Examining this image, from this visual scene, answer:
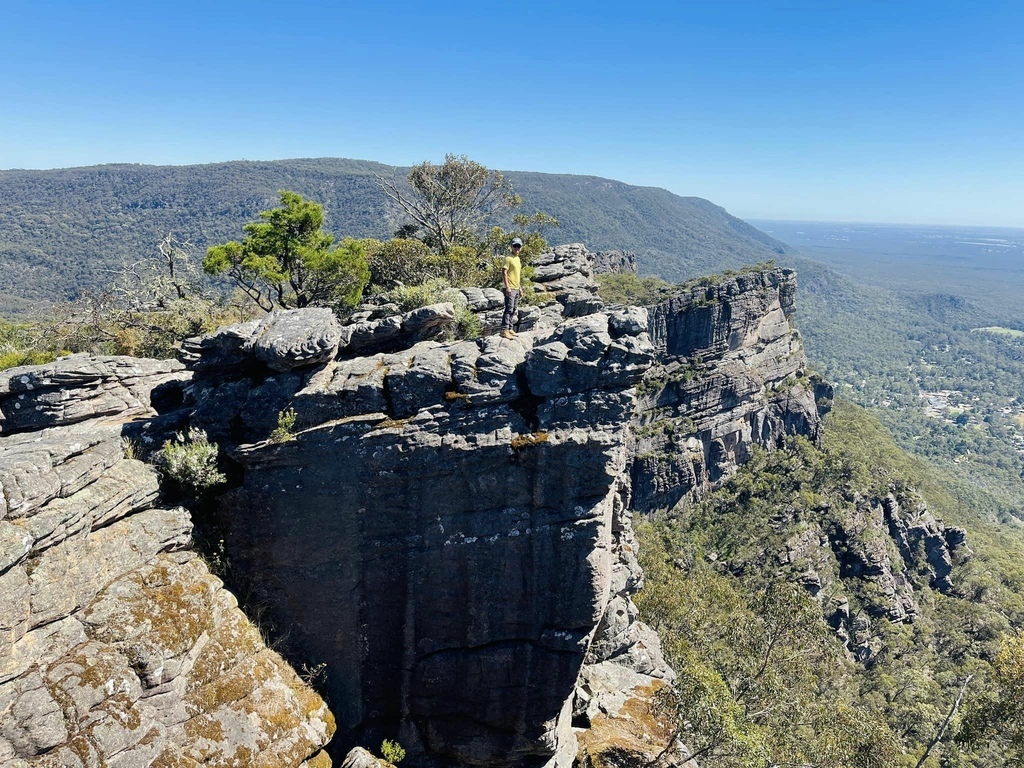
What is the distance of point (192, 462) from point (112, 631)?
13.9 ft

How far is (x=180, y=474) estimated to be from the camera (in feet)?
48.5

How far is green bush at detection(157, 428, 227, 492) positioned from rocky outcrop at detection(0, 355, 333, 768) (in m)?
0.68

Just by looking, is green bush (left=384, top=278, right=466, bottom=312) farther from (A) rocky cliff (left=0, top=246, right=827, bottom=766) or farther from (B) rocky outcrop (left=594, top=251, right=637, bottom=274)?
(B) rocky outcrop (left=594, top=251, right=637, bottom=274)

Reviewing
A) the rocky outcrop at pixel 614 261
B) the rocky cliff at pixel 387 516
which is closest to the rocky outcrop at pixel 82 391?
the rocky cliff at pixel 387 516

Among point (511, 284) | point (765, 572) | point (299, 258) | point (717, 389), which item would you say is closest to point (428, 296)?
point (511, 284)

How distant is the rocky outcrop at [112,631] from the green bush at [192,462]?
68 centimetres

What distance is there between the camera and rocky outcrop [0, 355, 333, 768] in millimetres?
10984

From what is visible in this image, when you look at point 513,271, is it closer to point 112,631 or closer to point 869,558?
point 112,631

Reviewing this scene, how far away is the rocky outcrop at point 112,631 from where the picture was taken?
11.0 meters

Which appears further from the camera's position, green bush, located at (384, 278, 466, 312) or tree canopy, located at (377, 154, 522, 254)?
tree canopy, located at (377, 154, 522, 254)

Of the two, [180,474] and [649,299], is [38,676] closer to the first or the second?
[180,474]

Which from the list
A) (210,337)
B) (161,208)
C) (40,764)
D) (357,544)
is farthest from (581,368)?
(161,208)

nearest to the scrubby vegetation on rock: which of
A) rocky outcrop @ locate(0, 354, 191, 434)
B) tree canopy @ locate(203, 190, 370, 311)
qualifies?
rocky outcrop @ locate(0, 354, 191, 434)

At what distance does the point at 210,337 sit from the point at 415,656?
37.8ft
